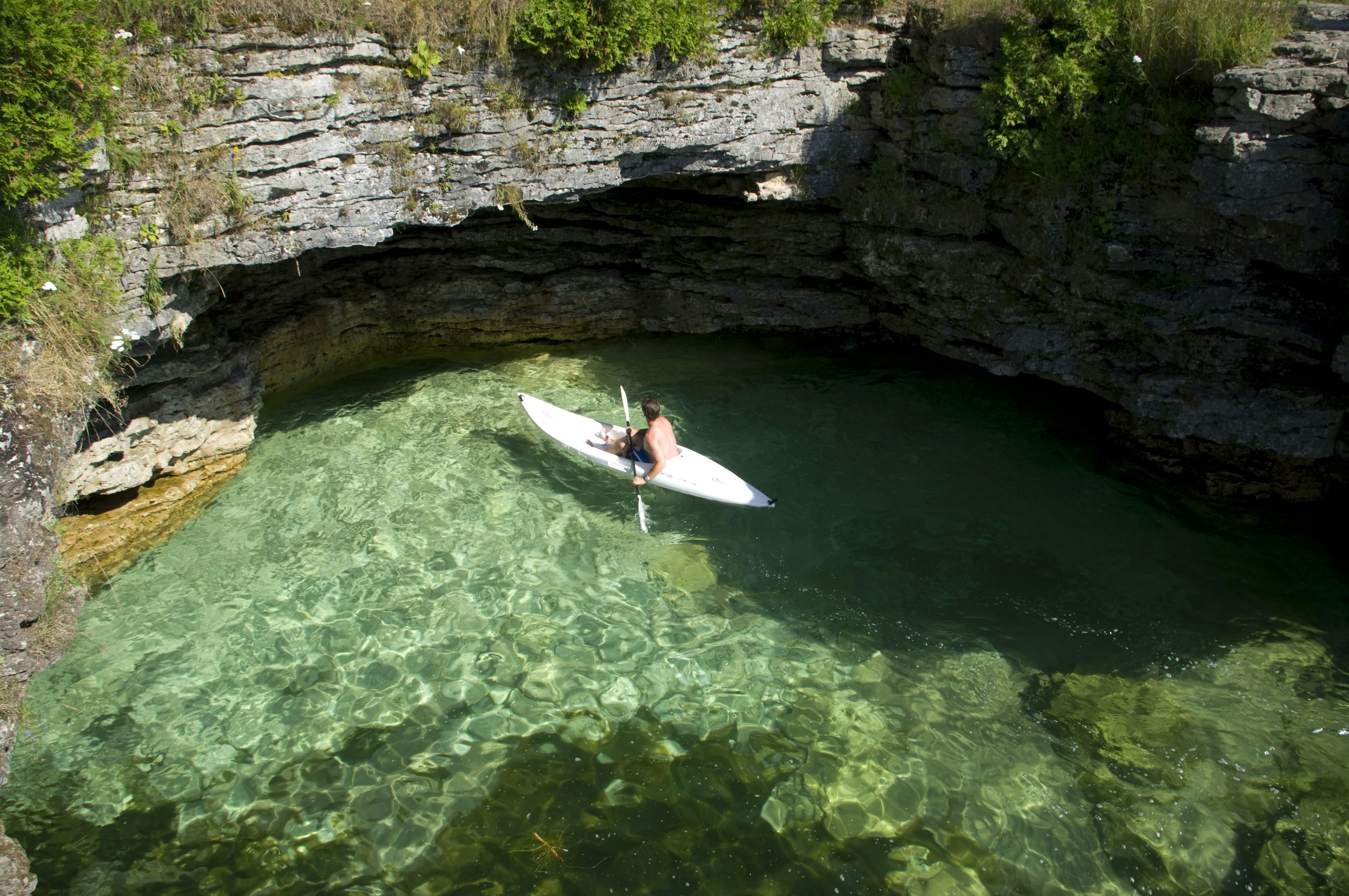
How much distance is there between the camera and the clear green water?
5395 millimetres

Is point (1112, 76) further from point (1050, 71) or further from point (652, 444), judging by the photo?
point (652, 444)

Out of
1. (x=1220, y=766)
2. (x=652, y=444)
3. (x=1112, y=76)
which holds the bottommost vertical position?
(x=1220, y=766)

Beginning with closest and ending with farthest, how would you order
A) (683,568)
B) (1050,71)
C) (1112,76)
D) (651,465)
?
(1112,76)
(1050,71)
(683,568)
(651,465)

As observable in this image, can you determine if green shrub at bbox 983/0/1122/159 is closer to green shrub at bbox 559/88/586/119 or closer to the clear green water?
the clear green water

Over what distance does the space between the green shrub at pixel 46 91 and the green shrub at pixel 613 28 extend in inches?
152

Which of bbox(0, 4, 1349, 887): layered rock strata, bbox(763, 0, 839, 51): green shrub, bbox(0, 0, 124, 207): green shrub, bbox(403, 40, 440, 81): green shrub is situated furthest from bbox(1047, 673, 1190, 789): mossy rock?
bbox(0, 0, 124, 207): green shrub

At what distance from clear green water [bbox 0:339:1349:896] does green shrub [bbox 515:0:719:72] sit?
4549 millimetres

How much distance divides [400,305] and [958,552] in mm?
8182

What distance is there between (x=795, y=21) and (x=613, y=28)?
6.96 feet

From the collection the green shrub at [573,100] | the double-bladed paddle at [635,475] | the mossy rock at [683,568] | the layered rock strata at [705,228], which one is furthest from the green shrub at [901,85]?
the mossy rock at [683,568]

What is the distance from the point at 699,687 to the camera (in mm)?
6570

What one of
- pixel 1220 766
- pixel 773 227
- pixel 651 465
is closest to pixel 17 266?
pixel 651 465

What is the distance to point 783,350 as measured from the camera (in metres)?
11.6

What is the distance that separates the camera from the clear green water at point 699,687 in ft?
17.7
